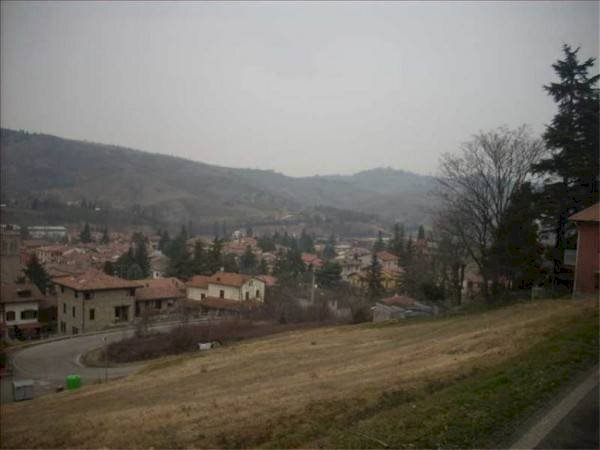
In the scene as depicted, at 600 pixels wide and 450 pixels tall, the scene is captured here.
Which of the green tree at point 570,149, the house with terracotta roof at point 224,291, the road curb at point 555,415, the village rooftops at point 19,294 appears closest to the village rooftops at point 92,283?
the village rooftops at point 19,294

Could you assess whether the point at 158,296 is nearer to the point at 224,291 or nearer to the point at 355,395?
the point at 224,291

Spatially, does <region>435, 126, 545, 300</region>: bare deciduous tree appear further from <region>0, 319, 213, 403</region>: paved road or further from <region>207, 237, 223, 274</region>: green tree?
<region>207, 237, 223, 274</region>: green tree

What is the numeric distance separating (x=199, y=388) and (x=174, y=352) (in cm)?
1643

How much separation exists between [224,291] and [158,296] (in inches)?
282

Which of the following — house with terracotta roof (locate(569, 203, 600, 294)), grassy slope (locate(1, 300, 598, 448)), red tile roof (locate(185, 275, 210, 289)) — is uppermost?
house with terracotta roof (locate(569, 203, 600, 294))

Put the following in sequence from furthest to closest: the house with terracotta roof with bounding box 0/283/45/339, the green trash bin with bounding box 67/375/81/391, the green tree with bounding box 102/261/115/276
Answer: the green tree with bounding box 102/261/115/276 < the house with terracotta roof with bounding box 0/283/45/339 < the green trash bin with bounding box 67/375/81/391

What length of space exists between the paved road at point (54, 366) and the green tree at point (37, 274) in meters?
21.2

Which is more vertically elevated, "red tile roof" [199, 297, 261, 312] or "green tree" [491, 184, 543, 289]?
"green tree" [491, 184, 543, 289]

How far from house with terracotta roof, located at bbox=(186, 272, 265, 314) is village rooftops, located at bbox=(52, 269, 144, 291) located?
8463 mm

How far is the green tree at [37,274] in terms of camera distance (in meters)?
53.0

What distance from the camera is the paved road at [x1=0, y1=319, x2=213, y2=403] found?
24.1 meters

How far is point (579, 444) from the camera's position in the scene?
251 inches

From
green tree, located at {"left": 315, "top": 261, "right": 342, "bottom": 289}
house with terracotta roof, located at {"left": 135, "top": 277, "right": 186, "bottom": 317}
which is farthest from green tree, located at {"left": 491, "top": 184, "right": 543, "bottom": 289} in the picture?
house with terracotta roof, located at {"left": 135, "top": 277, "right": 186, "bottom": 317}

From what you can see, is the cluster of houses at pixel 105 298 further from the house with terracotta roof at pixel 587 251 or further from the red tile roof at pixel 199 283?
the house with terracotta roof at pixel 587 251
